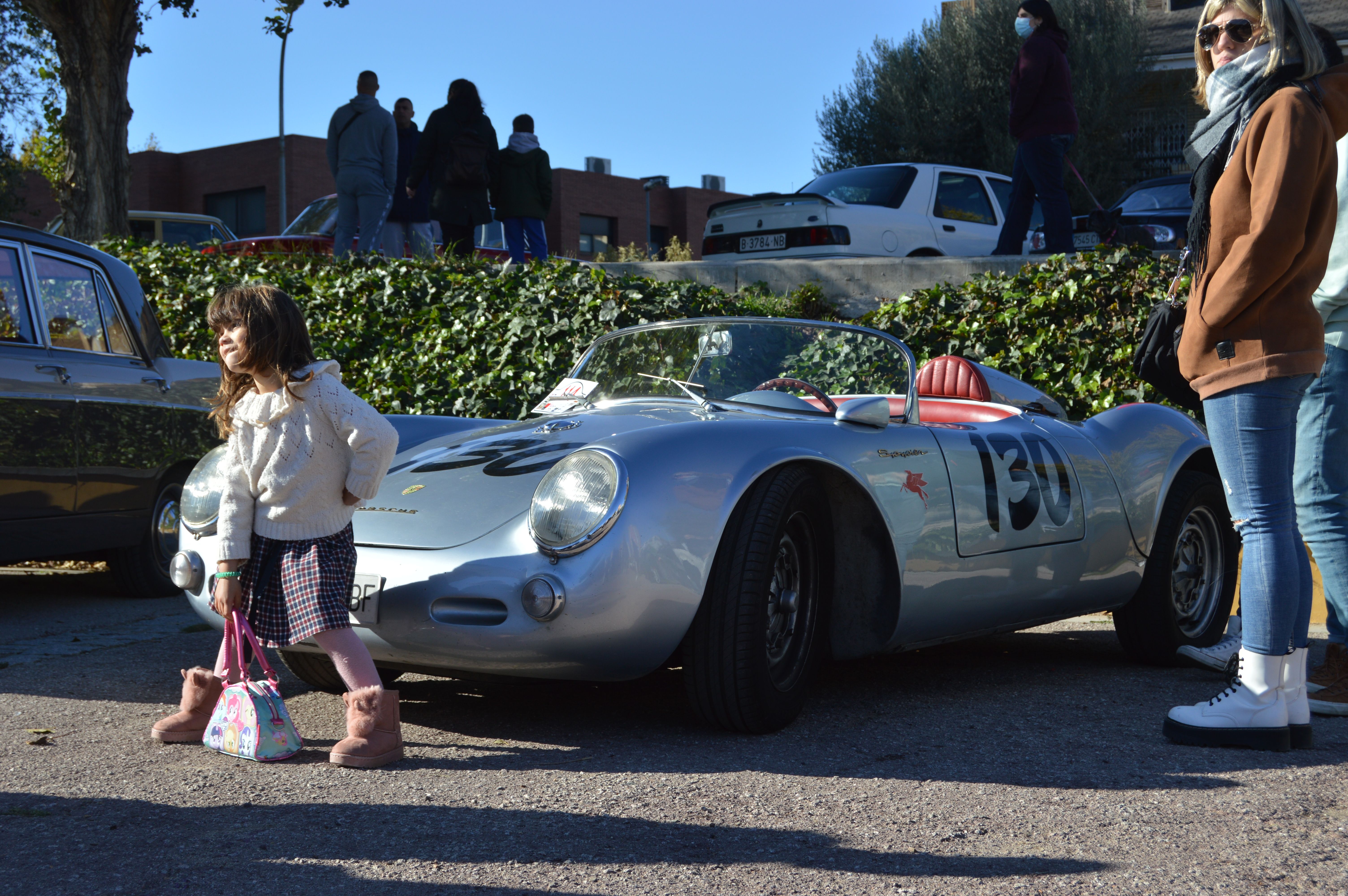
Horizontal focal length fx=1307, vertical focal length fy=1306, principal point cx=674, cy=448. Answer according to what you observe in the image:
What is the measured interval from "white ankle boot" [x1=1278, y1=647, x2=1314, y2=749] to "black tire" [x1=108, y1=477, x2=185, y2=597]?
5.00 meters

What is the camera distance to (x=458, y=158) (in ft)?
34.6

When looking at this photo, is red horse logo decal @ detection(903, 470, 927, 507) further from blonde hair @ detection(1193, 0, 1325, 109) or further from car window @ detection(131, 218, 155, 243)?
car window @ detection(131, 218, 155, 243)

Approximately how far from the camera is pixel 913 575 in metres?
3.91

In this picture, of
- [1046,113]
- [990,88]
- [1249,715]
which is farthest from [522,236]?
[990,88]

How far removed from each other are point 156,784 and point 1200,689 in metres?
3.35

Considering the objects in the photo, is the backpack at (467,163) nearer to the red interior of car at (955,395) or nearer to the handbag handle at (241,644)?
the red interior of car at (955,395)

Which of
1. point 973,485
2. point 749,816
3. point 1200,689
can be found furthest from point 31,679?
point 1200,689

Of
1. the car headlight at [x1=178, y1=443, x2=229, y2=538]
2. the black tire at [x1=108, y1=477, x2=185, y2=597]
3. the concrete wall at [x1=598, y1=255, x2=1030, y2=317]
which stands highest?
the concrete wall at [x1=598, y1=255, x2=1030, y2=317]

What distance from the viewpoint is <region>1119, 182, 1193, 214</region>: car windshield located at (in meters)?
13.0

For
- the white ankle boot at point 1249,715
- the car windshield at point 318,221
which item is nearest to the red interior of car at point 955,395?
the white ankle boot at point 1249,715

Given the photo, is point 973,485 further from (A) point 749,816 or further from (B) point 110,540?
(B) point 110,540

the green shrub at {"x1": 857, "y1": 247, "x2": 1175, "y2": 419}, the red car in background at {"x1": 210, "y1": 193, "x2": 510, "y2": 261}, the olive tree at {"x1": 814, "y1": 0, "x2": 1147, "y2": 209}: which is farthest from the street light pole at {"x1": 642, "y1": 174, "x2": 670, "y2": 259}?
the green shrub at {"x1": 857, "y1": 247, "x2": 1175, "y2": 419}

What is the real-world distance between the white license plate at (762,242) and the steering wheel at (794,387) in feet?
23.4

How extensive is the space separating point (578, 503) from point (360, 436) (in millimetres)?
601
